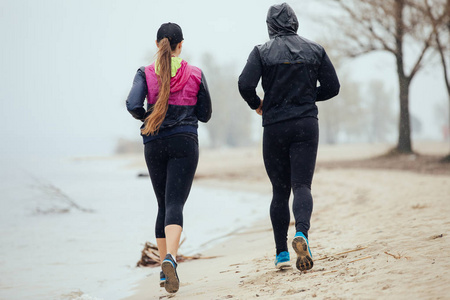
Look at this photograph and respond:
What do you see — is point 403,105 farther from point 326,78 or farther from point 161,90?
point 161,90

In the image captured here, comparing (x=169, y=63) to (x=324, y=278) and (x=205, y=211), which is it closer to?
(x=324, y=278)

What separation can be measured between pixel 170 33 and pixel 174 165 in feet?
3.23

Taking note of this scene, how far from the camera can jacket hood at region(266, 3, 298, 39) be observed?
3.55 metres

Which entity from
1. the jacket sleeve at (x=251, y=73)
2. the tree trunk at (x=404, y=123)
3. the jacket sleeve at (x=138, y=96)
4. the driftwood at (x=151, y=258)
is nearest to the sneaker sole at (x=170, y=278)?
the jacket sleeve at (x=138, y=96)

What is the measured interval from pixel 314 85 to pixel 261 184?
12.1m

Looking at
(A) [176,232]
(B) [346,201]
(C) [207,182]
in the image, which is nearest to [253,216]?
(B) [346,201]

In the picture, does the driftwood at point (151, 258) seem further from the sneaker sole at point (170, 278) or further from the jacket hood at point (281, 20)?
the jacket hood at point (281, 20)

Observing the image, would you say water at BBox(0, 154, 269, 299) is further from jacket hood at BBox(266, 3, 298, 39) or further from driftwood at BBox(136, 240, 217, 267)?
jacket hood at BBox(266, 3, 298, 39)

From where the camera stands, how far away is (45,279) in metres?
5.32

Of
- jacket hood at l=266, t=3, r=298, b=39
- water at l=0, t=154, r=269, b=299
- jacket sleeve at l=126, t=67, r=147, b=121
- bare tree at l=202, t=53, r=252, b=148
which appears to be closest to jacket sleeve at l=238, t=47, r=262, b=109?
jacket hood at l=266, t=3, r=298, b=39

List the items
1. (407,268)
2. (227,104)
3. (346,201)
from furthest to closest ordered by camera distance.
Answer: (227,104) < (346,201) < (407,268)

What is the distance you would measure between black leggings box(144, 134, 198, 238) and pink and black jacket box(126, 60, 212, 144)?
0.20ft

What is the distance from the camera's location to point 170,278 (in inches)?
126

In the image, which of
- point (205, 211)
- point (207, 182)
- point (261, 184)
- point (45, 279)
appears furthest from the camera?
point (207, 182)
